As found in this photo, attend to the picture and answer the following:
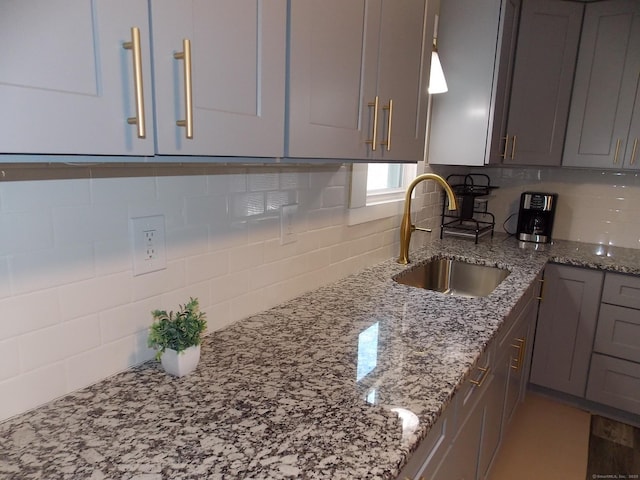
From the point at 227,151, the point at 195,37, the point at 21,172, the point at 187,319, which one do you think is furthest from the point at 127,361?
the point at 195,37

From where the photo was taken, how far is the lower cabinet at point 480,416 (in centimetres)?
105

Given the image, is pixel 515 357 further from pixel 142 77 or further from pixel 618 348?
pixel 142 77

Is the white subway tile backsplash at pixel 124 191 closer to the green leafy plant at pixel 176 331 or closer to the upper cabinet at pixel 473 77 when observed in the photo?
the green leafy plant at pixel 176 331

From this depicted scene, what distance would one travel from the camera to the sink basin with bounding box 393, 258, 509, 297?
7.05ft

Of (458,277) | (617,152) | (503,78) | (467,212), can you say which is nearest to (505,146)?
(503,78)

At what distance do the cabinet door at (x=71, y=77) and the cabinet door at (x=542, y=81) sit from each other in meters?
2.33

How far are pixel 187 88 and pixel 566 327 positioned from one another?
254 cm

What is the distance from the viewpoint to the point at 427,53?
1.44 meters

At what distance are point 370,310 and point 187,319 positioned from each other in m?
0.70

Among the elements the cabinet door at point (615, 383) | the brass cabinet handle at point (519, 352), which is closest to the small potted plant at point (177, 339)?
the brass cabinet handle at point (519, 352)

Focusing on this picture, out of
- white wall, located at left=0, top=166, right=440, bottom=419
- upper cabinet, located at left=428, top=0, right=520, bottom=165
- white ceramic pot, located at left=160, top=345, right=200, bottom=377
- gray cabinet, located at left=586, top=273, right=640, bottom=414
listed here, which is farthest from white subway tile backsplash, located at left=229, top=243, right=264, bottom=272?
gray cabinet, located at left=586, top=273, right=640, bottom=414

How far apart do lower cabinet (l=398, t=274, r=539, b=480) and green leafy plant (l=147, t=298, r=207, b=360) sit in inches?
21.6

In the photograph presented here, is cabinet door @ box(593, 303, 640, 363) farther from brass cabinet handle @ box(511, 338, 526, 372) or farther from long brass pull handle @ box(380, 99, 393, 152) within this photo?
long brass pull handle @ box(380, 99, 393, 152)

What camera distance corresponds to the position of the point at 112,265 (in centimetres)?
95
